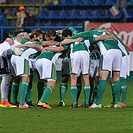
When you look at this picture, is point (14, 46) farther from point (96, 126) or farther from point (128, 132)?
point (128, 132)

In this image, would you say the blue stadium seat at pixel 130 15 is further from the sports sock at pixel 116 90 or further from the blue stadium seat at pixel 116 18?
the sports sock at pixel 116 90

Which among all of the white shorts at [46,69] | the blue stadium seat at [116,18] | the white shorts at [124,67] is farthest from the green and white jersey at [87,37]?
the blue stadium seat at [116,18]

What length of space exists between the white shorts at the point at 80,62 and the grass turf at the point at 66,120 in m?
0.86

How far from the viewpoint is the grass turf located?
10742mm

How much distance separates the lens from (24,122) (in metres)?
11.7

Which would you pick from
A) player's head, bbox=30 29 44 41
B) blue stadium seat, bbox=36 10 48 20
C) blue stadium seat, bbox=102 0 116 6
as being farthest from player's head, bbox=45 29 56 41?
blue stadium seat, bbox=36 10 48 20

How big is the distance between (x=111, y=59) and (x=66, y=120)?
2.87m

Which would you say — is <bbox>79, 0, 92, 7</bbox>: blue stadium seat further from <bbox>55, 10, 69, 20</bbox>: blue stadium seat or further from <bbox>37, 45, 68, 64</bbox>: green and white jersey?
<bbox>37, 45, 68, 64</bbox>: green and white jersey

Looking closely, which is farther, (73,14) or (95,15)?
(73,14)

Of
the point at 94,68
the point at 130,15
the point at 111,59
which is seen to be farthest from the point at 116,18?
the point at 111,59

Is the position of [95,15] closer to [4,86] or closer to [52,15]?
[52,15]

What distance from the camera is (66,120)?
12.0 metres

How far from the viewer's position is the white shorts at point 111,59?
47.5ft

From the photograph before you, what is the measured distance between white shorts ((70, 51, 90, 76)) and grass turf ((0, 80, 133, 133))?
0.86 m
